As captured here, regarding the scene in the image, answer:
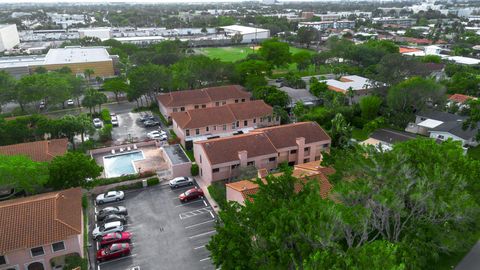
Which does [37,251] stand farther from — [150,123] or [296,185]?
[150,123]

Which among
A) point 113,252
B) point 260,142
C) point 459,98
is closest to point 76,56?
point 260,142

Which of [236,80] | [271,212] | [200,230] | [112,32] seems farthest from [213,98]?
[112,32]

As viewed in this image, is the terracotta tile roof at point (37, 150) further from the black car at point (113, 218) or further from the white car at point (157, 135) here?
the white car at point (157, 135)

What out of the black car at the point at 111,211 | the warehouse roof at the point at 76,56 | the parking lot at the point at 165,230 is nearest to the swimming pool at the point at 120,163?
the parking lot at the point at 165,230

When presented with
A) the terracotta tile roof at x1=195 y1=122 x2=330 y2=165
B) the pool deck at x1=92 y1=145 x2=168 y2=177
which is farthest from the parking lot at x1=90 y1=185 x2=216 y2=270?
the terracotta tile roof at x1=195 y1=122 x2=330 y2=165

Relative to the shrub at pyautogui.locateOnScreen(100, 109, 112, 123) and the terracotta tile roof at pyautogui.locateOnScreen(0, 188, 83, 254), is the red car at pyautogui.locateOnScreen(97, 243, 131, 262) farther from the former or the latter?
the shrub at pyautogui.locateOnScreen(100, 109, 112, 123)

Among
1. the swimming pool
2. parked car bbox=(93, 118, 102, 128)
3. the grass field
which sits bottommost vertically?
the swimming pool
